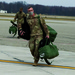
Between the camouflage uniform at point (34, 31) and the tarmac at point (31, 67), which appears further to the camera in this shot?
the camouflage uniform at point (34, 31)

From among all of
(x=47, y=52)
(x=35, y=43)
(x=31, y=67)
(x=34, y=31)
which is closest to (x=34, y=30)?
(x=34, y=31)

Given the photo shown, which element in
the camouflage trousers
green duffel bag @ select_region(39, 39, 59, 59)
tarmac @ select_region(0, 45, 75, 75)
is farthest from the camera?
the camouflage trousers

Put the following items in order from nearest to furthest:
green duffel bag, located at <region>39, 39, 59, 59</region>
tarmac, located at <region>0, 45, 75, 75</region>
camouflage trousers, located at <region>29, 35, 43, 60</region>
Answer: tarmac, located at <region>0, 45, 75, 75</region> < green duffel bag, located at <region>39, 39, 59, 59</region> < camouflage trousers, located at <region>29, 35, 43, 60</region>

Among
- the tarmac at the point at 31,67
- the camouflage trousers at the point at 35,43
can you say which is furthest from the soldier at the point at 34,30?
the tarmac at the point at 31,67

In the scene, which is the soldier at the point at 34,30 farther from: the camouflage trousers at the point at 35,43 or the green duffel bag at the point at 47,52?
the green duffel bag at the point at 47,52

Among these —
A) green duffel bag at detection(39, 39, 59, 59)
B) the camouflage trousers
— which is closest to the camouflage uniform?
the camouflage trousers

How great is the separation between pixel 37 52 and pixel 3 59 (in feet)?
5.22

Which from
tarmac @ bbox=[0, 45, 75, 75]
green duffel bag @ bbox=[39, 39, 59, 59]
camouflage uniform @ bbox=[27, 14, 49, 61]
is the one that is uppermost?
camouflage uniform @ bbox=[27, 14, 49, 61]

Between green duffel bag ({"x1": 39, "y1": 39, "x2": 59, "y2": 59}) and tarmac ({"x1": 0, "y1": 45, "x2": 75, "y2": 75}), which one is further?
green duffel bag ({"x1": 39, "y1": 39, "x2": 59, "y2": 59})

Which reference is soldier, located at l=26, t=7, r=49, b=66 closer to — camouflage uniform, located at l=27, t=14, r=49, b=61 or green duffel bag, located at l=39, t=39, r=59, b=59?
camouflage uniform, located at l=27, t=14, r=49, b=61

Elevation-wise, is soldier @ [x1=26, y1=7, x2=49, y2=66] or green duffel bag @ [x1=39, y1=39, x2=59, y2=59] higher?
soldier @ [x1=26, y1=7, x2=49, y2=66]

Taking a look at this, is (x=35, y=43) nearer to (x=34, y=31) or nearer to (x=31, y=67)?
(x=34, y=31)

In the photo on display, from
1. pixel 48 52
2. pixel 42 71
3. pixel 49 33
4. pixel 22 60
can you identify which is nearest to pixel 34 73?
pixel 42 71

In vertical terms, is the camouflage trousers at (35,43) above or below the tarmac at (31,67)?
above
